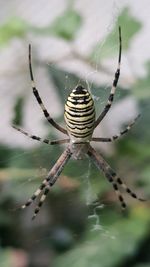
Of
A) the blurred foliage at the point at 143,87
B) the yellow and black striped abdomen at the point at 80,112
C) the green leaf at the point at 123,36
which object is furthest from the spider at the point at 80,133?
the green leaf at the point at 123,36

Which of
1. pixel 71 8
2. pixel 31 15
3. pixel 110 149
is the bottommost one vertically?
pixel 110 149

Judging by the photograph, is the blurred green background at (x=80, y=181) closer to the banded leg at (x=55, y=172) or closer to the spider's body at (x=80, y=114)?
the banded leg at (x=55, y=172)

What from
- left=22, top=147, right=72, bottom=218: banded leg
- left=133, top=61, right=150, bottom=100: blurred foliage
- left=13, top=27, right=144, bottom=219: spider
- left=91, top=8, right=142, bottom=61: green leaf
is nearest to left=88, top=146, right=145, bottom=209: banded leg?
left=13, top=27, right=144, bottom=219: spider

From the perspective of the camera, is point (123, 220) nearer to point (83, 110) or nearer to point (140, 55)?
point (83, 110)

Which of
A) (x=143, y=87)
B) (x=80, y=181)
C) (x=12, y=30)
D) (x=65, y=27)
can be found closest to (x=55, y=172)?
(x=80, y=181)

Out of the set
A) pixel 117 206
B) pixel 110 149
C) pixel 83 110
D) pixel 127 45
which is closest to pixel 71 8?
pixel 127 45

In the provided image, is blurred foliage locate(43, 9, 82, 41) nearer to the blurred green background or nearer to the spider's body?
the blurred green background

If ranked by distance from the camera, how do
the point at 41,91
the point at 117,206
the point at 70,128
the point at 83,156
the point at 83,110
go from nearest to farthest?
the point at 83,110 < the point at 70,128 < the point at 83,156 < the point at 117,206 < the point at 41,91
